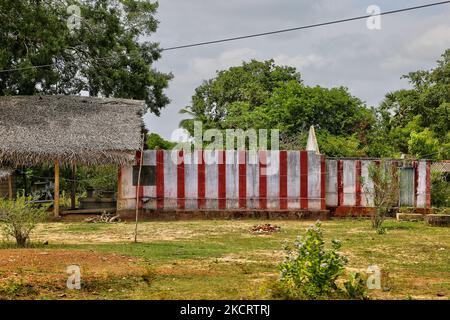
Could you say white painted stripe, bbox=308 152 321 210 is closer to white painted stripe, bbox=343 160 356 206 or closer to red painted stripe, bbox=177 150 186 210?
white painted stripe, bbox=343 160 356 206

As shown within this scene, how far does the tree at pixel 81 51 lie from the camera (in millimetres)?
25953

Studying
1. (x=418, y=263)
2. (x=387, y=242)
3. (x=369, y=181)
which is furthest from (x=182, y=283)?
(x=369, y=181)

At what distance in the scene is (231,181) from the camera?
78.1 feet

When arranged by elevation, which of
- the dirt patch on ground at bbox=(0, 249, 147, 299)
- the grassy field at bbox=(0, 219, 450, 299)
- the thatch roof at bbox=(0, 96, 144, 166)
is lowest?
the grassy field at bbox=(0, 219, 450, 299)

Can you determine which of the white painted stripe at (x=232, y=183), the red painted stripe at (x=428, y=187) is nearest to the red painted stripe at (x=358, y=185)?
the red painted stripe at (x=428, y=187)

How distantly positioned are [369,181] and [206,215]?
6.15 m

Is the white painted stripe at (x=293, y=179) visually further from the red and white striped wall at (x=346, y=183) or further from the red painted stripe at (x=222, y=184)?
the red painted stripe at (x=222, y=184)

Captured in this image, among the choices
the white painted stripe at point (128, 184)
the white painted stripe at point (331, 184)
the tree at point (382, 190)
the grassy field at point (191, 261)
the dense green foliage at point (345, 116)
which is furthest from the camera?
the dense green foliage at point (345, 116)

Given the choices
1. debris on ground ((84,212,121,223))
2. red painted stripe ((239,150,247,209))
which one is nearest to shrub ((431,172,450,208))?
red painted stripe ((239,150,247,209))

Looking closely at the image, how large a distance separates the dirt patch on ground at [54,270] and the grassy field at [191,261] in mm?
15

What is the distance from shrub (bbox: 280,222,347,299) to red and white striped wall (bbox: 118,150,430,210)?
15164mm

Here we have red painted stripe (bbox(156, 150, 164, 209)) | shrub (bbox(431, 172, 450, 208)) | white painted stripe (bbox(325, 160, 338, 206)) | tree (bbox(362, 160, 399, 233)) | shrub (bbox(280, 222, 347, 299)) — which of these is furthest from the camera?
shrub (bbox(431, 172, 450, 208))

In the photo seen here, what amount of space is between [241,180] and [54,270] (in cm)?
1389

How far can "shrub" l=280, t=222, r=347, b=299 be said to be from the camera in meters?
8.37
